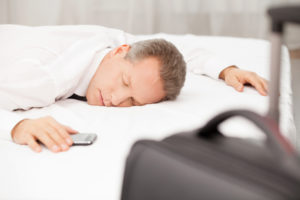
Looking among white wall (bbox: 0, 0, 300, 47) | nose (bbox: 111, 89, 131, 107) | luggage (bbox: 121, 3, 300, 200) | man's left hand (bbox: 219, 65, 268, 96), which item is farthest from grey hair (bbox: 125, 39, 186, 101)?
white wall (bbox: 0, 0, 300, 47)

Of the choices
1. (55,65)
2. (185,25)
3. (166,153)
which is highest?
(166,153)

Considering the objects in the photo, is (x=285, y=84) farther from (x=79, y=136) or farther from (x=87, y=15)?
(x=87, y=15)

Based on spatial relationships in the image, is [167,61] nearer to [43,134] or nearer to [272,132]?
[43,134]

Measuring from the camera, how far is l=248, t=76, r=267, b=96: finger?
1283 millimetres

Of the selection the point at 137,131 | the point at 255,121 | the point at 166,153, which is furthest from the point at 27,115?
the point at 255,121

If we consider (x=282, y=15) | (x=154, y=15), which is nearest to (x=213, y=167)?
(x=282, y=15)

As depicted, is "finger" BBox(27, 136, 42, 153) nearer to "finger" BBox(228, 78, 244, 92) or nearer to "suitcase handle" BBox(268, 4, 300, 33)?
"suitcase handle" BBox(268, 4, 300, 33)

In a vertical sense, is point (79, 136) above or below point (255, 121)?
below

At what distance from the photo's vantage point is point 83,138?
915 mm

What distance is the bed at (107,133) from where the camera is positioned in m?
0.75

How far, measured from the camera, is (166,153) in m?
0.54

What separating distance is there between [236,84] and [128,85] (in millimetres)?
383

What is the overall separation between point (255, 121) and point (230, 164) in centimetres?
6

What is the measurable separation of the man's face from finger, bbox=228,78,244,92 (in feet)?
0.88
